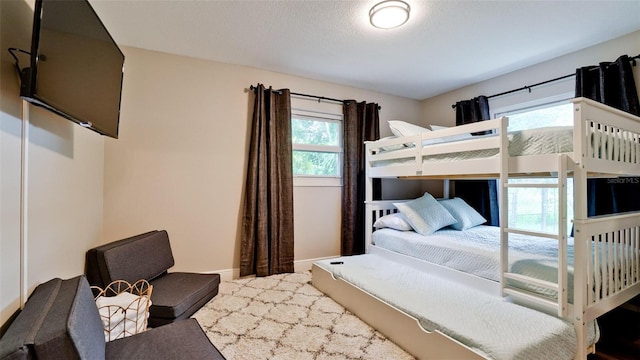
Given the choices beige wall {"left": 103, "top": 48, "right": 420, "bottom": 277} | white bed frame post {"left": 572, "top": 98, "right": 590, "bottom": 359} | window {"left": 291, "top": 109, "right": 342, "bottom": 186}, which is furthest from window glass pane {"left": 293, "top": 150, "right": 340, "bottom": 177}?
white bed frame post {"left": 572, "top": 98, "right": 590, "bottom": 359}

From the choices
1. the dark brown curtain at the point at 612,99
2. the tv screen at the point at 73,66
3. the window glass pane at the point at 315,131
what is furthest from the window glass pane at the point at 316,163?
the dark brown curtain at the point at 612,99

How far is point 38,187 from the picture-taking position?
1431 mm

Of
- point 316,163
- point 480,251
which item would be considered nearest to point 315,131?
point 316,163

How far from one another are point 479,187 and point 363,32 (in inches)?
92.8

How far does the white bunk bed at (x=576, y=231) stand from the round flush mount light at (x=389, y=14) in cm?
98

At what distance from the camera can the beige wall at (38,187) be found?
116 cm

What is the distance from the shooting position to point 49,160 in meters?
1.56

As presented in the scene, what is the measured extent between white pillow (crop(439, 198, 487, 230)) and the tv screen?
330 cm

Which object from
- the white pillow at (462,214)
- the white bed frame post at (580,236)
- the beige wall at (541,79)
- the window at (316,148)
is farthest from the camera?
the window at (316,148)

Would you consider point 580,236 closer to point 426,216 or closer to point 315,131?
point 426,216

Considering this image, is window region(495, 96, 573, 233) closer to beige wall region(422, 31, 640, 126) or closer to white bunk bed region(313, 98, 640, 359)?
beige wall region(422, 31, 640, 126)

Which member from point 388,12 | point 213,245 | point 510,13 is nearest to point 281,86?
point 388,12

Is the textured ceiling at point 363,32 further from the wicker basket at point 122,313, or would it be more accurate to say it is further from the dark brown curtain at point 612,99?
the wicker basket at point 122,313

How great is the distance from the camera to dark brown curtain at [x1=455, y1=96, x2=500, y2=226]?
3262mm
